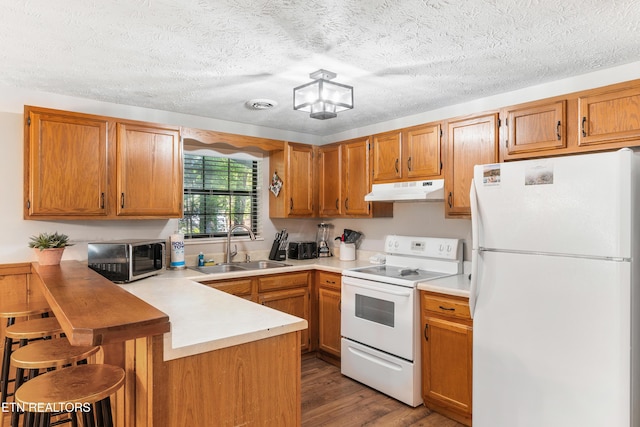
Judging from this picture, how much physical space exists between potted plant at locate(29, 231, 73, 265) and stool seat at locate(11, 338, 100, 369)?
3.51 feet

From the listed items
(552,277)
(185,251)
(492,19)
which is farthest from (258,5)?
(185,251)

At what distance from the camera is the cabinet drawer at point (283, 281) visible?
Result: 3395mm

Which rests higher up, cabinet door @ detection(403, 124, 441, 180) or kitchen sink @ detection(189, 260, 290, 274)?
cabinet door @ detection(403, 124, 441, 180)

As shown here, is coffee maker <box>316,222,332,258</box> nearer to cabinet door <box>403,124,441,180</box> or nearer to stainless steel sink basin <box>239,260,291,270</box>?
stainless steel sink basin <box>239,260,291,270</box>

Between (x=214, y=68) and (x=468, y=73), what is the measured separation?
1.66 meters

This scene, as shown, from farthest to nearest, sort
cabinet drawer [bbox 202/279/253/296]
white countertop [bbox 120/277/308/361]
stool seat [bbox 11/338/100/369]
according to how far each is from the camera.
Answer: cabinet drawer [bbox 202/279/253/296] < stool seat [bbox 11/338/100/369] < white countertop [bbox 120/277/308/361]

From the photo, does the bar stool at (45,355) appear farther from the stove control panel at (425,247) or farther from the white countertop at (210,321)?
the stove control panel at (425,247)

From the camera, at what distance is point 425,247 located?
3.36m

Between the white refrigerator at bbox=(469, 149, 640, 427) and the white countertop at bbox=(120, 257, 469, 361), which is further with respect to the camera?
the white refrigerator at bbox=(469, 149, 640, 427)

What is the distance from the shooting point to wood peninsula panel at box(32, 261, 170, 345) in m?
1.17

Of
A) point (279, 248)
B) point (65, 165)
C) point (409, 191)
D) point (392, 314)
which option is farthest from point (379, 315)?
point (65, 165)

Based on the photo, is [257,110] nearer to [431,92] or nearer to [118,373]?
[431,92]

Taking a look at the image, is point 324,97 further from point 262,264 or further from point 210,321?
point 262,264

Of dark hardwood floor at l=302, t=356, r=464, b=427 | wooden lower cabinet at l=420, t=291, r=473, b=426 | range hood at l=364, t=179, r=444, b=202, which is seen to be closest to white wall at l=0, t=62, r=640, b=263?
range hood at l=364, t=179, r=444, b=202
